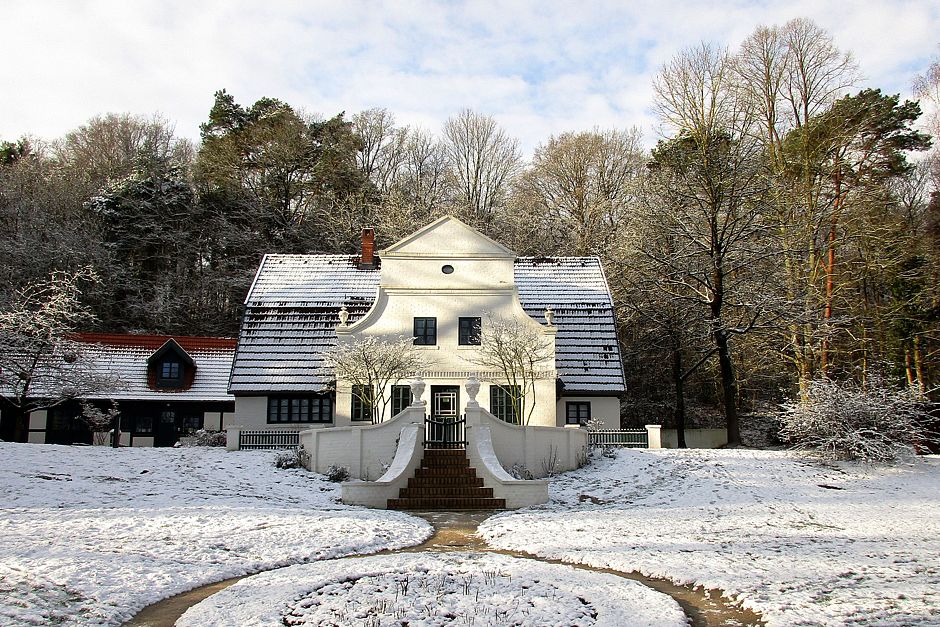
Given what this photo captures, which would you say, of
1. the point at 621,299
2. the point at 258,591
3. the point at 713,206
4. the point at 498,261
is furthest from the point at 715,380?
the point at 258,591

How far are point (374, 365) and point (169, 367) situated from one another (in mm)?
11584

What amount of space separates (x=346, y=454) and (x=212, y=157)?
2911cm

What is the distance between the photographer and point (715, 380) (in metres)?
37.6

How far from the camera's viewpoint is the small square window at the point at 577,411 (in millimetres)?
26969

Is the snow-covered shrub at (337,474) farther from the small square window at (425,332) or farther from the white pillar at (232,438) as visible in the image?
the small square window at (425,332)

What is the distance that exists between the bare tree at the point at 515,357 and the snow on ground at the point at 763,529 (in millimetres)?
4039

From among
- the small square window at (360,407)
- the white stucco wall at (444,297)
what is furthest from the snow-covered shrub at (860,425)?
the small square window at (360,407)

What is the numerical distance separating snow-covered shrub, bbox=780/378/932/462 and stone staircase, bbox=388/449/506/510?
9.83m

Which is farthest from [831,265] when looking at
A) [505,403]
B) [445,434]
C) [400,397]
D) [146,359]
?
[146,359]

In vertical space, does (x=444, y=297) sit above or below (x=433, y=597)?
above

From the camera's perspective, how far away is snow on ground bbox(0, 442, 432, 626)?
904 cm

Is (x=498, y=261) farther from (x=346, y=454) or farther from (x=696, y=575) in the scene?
(x=696, y=575)

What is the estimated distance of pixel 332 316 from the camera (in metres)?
29.1

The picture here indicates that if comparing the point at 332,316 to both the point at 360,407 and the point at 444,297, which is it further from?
the point at 444,297
